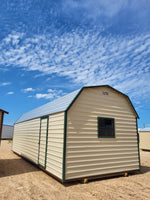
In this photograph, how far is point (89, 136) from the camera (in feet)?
25.1

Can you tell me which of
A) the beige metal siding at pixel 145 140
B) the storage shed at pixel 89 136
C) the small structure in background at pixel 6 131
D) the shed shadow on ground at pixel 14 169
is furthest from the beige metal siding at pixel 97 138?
the small structure in background at pixel 6 131

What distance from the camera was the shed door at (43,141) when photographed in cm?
874

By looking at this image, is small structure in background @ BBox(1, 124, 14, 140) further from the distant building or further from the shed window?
the shed window

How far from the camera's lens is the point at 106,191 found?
20.0ft

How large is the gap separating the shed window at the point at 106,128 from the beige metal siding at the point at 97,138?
22 cm

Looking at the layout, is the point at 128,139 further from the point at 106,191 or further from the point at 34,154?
the point at 34,154

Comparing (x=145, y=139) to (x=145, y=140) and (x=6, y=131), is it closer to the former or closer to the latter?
(x=145, y=140)

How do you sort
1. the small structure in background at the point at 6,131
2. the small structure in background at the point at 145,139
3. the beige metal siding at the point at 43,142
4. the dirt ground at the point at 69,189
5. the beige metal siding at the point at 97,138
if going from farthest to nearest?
the small structure in background at the point at 6,131 < the small structure in background at the point at 145,139 < the beige metal siding at the point at 43,142 < the beige metal siding at the point at 97,138 < the dirt ground at the point at 69,189

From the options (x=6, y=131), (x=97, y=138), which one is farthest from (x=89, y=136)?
(x=6, y=131)

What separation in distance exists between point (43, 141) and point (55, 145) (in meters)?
1.89

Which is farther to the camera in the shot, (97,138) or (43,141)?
(43,141)

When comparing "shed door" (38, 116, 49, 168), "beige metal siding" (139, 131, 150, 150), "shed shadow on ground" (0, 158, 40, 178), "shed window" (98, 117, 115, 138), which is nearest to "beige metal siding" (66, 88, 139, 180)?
"shed window" (98, 117, 115, 138)

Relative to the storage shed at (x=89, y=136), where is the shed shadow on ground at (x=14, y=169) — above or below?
below

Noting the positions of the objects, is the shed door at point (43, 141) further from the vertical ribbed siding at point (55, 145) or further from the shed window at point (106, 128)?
the shed window at point (106, 128)
